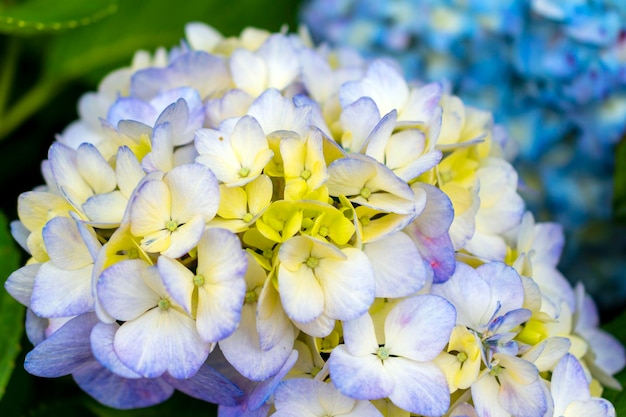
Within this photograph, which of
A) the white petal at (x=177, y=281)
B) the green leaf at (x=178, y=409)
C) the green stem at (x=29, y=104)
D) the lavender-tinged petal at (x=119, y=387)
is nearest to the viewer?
the white petal at (x=177, y=281)

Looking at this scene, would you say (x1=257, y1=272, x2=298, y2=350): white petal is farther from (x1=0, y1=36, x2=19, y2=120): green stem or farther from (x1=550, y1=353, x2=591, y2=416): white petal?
(x1=0, y1=36, x2=19, y2=120): green stem

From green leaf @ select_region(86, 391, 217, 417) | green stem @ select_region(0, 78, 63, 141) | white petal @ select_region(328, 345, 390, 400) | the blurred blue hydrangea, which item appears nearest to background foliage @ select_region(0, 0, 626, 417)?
green stem @ select_region(0, 78, 63, 141)

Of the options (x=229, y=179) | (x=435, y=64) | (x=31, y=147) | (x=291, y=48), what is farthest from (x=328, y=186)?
(x=31, y=147)

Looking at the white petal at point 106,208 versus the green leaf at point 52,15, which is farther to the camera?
the green leaf at point 52,15

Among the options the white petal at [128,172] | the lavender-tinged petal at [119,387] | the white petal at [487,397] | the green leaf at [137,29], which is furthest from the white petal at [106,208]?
the green leaf at [137,29]

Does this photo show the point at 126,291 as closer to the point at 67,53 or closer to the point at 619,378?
the point at 619,378

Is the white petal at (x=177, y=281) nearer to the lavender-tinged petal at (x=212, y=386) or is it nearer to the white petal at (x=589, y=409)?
the lavender-tinged petal at (x=212, y=386)

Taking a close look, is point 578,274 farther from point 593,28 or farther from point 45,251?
point 45,251
